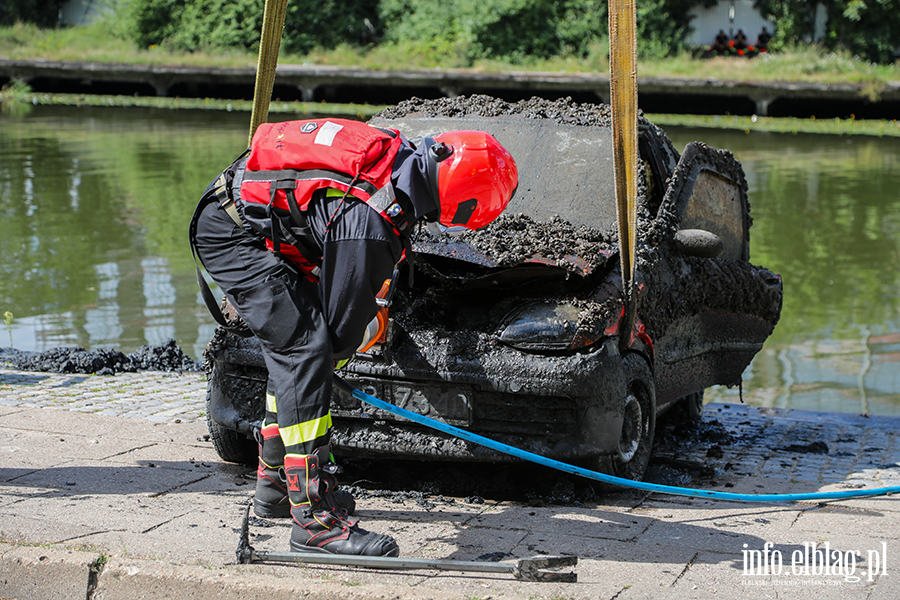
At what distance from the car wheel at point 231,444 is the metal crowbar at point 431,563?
1443mm

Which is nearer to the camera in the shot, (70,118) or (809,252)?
(809,252)

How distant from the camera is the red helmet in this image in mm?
3807

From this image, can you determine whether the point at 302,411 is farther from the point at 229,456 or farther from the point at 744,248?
the point at 744,248

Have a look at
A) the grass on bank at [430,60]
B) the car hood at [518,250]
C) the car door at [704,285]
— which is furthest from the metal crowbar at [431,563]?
the grass on bank at [430,60]

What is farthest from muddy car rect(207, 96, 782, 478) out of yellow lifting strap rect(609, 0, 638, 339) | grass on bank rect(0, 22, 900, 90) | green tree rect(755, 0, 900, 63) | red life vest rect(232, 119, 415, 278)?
green tree rect(755, 0, 900, 63)

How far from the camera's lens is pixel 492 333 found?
14.9 feet

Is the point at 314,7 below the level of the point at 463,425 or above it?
above

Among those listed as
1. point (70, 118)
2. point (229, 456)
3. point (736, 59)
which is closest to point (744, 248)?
point (229, 456)

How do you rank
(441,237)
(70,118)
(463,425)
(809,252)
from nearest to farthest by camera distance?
1. (463,425)
2. (441,237)
3. (809,252)
4. (70,118)

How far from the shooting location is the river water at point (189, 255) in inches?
327

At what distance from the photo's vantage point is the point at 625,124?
4598 mm

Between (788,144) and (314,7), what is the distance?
2556 centimetres

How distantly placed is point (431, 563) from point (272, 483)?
3.02 ft

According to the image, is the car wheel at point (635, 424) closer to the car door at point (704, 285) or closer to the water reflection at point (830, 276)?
the car door at point (704, 285)
